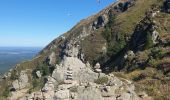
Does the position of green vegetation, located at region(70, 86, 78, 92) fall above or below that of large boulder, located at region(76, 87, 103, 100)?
above

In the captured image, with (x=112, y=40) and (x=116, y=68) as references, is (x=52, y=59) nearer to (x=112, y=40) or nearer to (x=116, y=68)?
(x=112, y=40)

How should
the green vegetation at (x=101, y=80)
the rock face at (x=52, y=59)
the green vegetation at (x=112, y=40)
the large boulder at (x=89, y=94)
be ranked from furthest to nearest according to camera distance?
the rock face at (x=52, y=59), the green vegetation at (x=112, y=40), the green vegetation at (x=101, y=80), the large boulder at (x=89, y=94)

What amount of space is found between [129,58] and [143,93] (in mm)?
37704

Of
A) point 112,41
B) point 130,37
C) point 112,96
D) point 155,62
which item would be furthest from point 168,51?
point 112,41

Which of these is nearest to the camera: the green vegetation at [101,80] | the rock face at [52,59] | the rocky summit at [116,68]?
the rocky summit at [116,68]

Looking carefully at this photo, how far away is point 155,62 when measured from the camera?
80.4 metres

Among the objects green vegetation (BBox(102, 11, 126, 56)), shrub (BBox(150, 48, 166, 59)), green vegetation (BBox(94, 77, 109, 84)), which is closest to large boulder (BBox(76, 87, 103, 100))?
green vegetation (BBox(94, 77, 109, 84))

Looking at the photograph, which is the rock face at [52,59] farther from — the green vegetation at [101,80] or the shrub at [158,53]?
the green vegetation at [101,80]

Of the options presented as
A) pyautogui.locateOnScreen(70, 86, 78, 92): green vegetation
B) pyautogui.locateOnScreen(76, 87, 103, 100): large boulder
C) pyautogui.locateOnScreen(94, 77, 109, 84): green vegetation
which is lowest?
pyautogui.locateOnScreen(76, 87, 103, 100): large boulder

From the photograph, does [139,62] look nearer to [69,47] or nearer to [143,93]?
[143,93]

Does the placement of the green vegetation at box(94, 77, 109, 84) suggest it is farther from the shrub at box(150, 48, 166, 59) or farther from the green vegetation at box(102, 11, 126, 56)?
the green vegetation at box(102, 11, 126, 56)

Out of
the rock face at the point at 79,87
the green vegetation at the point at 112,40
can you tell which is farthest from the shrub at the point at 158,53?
the green vegetation at the point at 112,40

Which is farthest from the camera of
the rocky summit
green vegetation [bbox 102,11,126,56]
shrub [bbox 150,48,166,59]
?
green vegetation [bbox 102,11,126,56]

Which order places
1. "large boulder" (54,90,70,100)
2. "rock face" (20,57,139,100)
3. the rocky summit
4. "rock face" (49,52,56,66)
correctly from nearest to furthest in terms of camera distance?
1. "large boulder" (54,90,70,100)
2. "rock face" (20,57,139,100)
3. the rocky summit
4. "rock face" (49,52,56,66)
